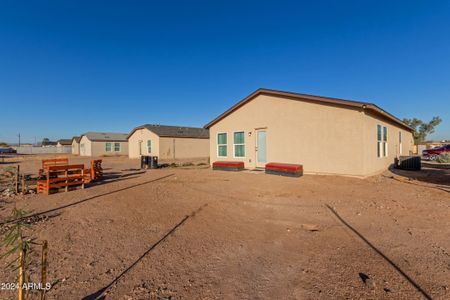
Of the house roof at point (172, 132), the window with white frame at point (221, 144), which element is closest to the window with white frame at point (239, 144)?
the window with white frame at point (221, 144)

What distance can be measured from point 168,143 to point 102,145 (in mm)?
17108

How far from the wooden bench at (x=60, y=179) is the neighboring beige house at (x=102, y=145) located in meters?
30.1

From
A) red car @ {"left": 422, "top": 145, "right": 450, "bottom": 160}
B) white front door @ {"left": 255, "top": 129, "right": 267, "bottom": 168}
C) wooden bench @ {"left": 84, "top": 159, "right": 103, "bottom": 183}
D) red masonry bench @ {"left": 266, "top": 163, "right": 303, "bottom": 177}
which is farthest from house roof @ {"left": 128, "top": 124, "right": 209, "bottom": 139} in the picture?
red car @ {"left": 422, "top": 145, "right": 450, "bottom": 160}

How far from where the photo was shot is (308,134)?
10.7 metres

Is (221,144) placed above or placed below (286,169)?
above

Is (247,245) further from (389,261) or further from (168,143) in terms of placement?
(168,143)

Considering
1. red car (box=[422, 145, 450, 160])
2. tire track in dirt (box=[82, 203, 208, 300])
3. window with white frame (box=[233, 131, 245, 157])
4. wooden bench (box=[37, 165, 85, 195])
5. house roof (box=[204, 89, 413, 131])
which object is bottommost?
tire track in dirt (box=[82, 203, 208, 300])

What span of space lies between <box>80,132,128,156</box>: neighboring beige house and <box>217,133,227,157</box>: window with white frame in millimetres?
28485

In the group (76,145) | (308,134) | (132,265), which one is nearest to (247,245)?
(132,265)

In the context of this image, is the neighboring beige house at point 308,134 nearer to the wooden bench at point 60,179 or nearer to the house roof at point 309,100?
the house roof at point 309,100

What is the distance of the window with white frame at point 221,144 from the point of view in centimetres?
1475

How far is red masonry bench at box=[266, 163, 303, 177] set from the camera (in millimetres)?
10289

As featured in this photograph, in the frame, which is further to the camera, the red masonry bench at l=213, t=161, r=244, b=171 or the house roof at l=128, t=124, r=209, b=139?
the house roof at l=128, t=124, r=209, b=139

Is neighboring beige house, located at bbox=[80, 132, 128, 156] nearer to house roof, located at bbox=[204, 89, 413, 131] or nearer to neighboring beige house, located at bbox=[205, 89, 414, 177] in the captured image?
neighboring beige house, located at bbox=[205, 89, 414, 177]
